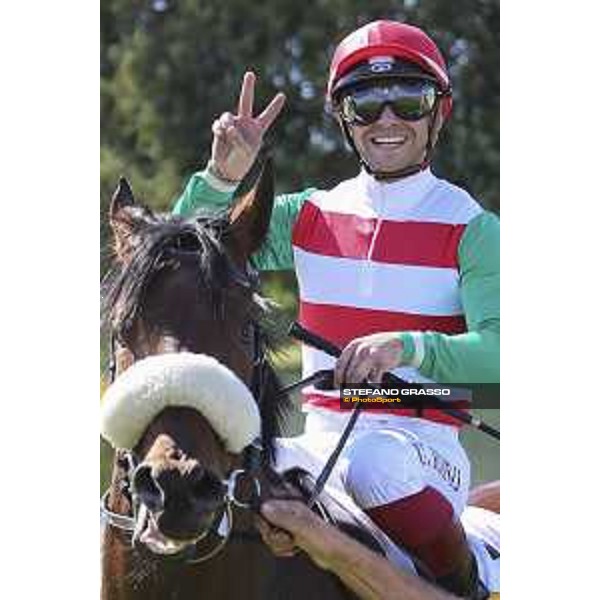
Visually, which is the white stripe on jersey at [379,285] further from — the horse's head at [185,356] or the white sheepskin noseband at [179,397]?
the white sheepskin noseband at [179,397]

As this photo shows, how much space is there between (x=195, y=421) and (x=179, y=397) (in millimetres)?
41

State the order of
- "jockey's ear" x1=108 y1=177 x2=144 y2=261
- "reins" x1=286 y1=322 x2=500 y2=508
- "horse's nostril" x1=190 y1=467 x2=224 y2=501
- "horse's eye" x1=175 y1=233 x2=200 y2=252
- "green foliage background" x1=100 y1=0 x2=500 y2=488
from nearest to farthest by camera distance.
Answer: "horse's nostril" x1=190 y1=467 x2=224 y2=501
"horse's eye" x1=175 y1=233 x2=200 y2=252
"jockey's ear" x1=108 y1=177 x2=144 y2=261
"reins" x1=286 y1=322 x2=500 y2=508
"green foliage background" x1=100 y1=0 x2=500 y2=488

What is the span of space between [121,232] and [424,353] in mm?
540

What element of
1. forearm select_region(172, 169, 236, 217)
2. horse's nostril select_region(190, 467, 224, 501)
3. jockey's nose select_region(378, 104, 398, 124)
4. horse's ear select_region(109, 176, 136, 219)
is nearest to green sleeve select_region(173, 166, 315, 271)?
forearm select_region(172, 169, 236, 217)

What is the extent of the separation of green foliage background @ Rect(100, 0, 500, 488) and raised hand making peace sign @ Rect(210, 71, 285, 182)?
0.14 meters

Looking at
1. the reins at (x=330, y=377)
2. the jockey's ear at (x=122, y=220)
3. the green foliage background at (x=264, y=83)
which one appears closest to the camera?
the jockey's ear at (x=122, y=220)

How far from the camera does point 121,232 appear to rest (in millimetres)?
2100

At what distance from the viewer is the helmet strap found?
92.8 inches

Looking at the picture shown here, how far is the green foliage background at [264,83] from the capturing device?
2.57 m

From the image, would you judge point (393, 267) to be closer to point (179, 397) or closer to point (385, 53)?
point (385, 53)

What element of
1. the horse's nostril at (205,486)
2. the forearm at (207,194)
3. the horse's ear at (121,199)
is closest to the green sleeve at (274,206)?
the forearm at (207,194)

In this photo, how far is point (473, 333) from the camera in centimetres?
220

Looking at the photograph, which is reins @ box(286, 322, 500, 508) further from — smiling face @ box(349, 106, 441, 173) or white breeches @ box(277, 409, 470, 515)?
smiling face @ box(349, 106, 441, 173)

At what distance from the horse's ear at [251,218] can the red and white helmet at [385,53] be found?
1.21 feet
